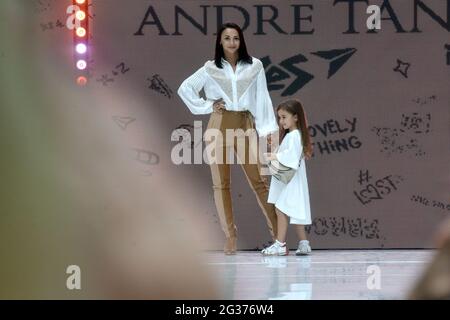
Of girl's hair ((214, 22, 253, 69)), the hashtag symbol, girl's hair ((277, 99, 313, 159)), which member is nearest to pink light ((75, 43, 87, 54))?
girl's hair ((214, 22, 253, 69))

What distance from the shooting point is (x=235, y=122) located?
16.6 ft

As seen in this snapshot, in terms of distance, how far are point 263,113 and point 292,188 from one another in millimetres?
510

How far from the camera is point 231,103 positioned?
16.5 ft

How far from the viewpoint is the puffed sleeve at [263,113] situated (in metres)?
5.10

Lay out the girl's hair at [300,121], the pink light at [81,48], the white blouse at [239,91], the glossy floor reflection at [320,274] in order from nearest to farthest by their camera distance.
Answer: the glossy floor reflection at [320,274]
the white blouse at [239,91]
the girl's hair at [300,121]
the pink light at [81,48]

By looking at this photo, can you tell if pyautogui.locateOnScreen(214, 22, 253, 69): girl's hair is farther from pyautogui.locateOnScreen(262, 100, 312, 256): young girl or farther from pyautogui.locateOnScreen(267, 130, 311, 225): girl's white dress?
pyautogui.locateOnScreen(267, 130, 311, 225): girl's white dress

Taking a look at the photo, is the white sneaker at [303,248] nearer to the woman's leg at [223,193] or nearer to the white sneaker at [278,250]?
the white sneaker at [278,250]

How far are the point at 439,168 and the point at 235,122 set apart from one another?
56.5 inches

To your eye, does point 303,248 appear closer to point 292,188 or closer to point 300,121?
point 292,188

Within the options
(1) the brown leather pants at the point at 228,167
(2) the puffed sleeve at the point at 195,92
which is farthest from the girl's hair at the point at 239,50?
(1) the brown leather pants at the point at 228,167

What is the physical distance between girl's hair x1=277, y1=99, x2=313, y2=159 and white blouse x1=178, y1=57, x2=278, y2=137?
0.14 meters

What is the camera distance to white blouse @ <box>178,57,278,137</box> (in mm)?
5039

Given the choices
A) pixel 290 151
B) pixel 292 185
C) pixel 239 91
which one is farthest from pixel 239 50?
pixel 292 185

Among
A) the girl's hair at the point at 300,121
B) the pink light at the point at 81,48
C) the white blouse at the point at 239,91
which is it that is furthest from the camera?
the pink light at the point at 81,48
